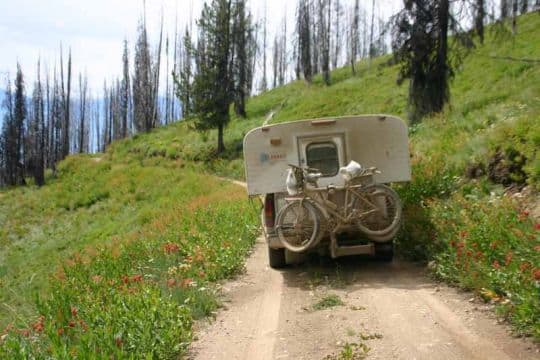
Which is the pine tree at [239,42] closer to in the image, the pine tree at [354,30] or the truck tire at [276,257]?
the pine tree at [354,30]

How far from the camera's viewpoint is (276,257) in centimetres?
931

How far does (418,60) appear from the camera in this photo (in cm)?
1920

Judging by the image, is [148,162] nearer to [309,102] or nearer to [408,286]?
[309,102]

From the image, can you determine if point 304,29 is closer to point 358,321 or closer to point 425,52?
point 425,52

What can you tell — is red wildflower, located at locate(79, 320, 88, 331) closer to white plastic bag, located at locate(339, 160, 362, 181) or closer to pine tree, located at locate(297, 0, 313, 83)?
white plastic bag, located at locate(339, 160, 362, 181)

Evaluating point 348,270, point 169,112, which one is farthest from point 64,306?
point 169,112

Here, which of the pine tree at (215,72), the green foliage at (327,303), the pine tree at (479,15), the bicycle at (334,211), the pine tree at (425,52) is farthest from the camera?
the pine tree at (215,72)

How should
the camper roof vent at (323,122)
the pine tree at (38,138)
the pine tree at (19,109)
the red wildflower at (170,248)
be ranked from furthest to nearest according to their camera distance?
the pine tree at (19,109) < the pine tree at (38,138) < the red wildflower at (170,248) < the camper roof vent at (323,122)

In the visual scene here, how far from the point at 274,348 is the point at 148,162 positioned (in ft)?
114

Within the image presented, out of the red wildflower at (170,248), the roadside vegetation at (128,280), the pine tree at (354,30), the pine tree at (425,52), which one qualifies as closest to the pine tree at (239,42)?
the roadside vegetation at (128,280)

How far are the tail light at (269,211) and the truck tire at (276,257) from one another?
1.86 ft

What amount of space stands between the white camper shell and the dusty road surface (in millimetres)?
1467

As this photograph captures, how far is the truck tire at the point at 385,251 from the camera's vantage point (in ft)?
29.0

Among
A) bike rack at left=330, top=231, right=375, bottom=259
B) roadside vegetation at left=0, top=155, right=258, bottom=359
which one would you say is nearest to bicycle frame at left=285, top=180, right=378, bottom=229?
bike rack at left=330, top=231, right=375, bottom=259
